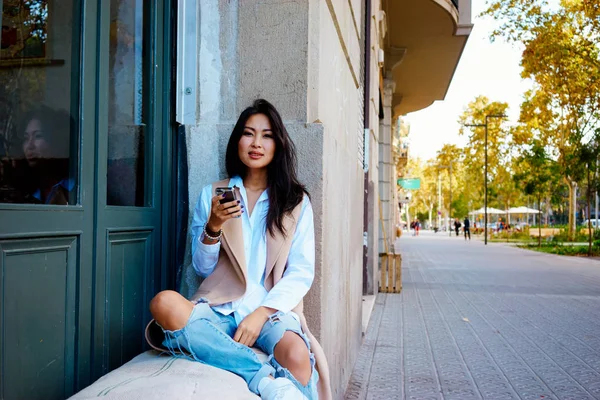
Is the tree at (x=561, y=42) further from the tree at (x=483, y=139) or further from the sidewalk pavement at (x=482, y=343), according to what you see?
the tree at (x=483, y=139)

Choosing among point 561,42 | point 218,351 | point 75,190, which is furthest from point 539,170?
point 75,190

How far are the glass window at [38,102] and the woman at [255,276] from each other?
2.09 ft

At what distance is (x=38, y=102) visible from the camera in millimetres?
2389

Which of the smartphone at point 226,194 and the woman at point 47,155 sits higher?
the woman at point 47,155

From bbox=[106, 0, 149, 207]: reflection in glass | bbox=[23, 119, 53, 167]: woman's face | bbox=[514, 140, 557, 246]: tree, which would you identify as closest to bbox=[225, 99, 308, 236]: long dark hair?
bbox=[106, 0, 149, 207]: reflection in glass

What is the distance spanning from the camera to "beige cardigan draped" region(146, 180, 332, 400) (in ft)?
9.37

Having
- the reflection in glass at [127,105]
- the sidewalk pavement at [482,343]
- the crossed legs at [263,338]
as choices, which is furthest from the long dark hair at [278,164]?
the sidewalk pavement at [482,343]

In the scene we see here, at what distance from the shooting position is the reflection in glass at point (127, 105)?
2.89 m

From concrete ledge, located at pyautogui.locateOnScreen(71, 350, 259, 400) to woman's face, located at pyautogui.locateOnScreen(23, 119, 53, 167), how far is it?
0.87 m

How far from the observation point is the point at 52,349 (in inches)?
94.3

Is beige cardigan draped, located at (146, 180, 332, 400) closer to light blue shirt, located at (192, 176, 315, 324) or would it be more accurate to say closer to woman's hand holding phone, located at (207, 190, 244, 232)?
light blue shirt, located at (192, 176, 315, 324)

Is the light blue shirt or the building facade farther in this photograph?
the light blue shirt

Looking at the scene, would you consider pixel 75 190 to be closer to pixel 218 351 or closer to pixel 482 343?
pixel 218 351

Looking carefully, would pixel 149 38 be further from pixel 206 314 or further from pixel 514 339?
pixel 514 339
